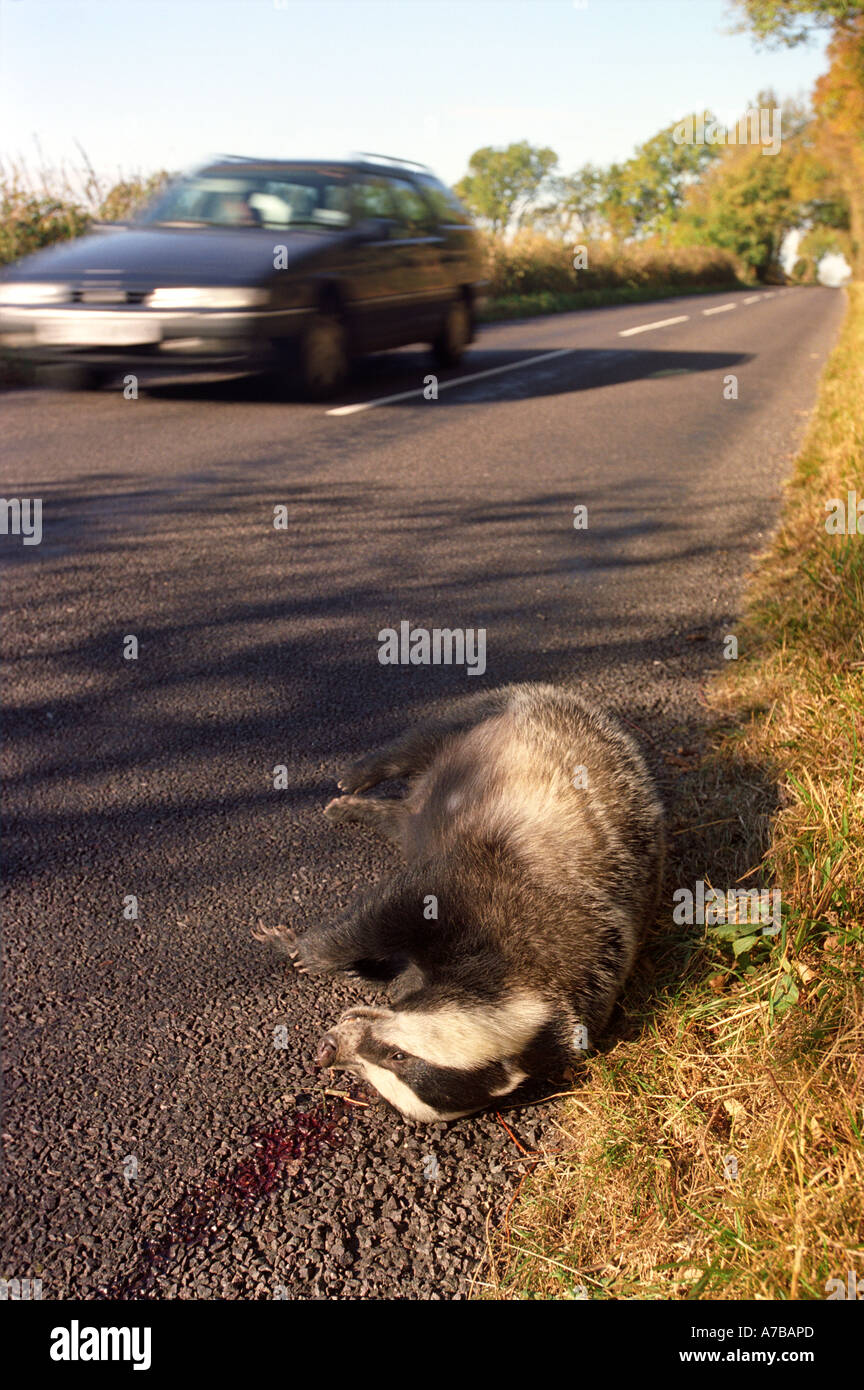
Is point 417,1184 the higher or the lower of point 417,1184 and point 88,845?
the lower

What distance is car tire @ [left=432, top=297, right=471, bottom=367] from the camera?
11.8 metres

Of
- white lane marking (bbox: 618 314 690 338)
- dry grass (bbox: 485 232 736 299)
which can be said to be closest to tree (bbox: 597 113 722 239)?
dry grass (bbox: 485 232 736 299)

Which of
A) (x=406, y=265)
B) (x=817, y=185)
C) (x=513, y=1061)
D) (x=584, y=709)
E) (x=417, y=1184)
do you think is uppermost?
(x=817, y=185)

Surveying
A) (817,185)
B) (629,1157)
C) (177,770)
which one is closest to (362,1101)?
(629,1157)

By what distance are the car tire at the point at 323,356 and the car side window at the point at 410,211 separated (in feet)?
4.93

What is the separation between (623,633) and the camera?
481cm

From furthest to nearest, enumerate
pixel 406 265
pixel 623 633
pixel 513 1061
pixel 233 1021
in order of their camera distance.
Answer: pixel 406 265 < pixel 623 633 < pixel 233 1021 < pixel 513 1061

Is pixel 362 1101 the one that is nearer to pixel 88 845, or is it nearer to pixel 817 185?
pixel 88 845

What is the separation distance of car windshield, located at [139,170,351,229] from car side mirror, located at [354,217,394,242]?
0.14 m

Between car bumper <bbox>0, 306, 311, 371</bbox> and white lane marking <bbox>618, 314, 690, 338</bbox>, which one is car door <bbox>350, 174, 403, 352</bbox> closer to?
car bumper <bbox>0, 306, 311, 371</bbox>

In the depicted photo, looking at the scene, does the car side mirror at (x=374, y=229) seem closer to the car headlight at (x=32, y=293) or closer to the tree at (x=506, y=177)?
the car headlight at (x=32, y=293)

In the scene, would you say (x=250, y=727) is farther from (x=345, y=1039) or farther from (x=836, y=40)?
(x=836, y=40)

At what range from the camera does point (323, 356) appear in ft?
31.5
